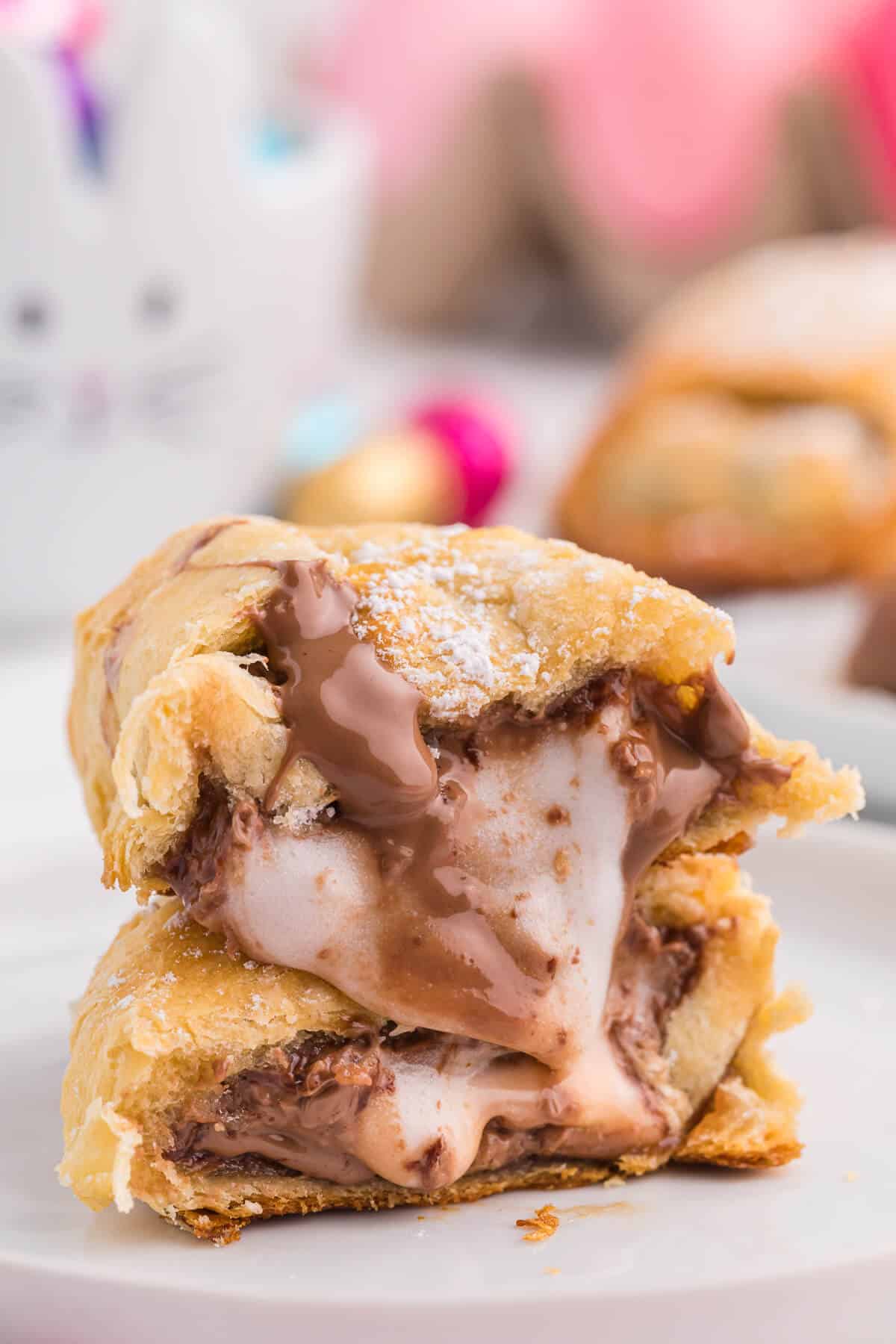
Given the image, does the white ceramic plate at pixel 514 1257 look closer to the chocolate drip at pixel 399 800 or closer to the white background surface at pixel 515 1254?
the white background surface at pixel 515 1254

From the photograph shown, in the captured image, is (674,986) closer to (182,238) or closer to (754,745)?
(754,745)

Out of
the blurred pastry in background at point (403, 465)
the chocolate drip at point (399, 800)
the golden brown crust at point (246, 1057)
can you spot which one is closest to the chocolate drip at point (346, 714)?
the chocolate drip at point (399, 800)

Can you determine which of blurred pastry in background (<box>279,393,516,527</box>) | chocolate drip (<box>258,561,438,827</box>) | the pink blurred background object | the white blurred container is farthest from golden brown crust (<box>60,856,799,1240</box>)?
the pink blurred background object

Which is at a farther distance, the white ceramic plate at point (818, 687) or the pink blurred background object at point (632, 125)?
the pink blurred background object at point (632, 125)

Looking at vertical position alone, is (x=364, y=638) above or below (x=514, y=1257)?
above

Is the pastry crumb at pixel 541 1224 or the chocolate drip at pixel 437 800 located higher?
the chocolate drip at pixel 437 800

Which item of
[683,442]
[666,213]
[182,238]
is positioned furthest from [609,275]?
[182,238]

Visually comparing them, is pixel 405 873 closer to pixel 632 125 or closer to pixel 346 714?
pixel 346 714

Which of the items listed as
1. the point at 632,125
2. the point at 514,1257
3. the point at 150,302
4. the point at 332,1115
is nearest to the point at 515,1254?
the point at 514,1257
